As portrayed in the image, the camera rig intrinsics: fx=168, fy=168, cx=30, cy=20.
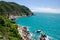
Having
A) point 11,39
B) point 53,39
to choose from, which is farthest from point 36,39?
point 11,39

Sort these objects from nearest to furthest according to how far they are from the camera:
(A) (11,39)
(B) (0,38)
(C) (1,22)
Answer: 1. (B) (0,38)
2. (A) (11,39)
3. (C) (1,22)

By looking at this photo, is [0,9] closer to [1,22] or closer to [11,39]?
[1,22]

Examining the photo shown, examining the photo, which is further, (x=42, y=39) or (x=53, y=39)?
(x=53, y=39)

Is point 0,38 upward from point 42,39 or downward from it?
upward

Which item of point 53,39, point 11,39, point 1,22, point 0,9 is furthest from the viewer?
point 0,9

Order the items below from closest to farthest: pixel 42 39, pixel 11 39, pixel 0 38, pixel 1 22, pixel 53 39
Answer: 1. pixel 0 38
2. pixel 11 39
3. pixel 1 22
4. pixel 42 39
5. pixel 53 39

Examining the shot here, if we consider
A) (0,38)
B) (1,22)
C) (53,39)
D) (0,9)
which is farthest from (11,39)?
(0,9)

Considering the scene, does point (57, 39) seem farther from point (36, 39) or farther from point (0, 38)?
point (0, 38)

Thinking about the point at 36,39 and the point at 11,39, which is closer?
the point at 11,39

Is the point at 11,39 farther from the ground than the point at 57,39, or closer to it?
farther from the ground
